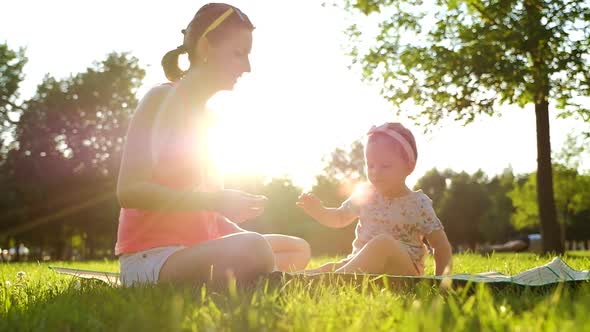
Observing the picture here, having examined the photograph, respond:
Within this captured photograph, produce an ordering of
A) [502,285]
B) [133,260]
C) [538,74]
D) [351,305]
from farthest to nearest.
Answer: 1. [538,74]
2. [133,260]
3. [502,285]
4. [351,305]

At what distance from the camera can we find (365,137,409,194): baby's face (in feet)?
16.1

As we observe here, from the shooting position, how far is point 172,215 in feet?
12.9

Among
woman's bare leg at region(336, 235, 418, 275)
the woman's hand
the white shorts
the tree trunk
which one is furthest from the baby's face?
the tree trunk

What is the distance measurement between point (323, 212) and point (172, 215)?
1.73 meters

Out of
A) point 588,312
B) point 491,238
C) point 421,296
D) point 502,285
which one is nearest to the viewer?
point 588,312

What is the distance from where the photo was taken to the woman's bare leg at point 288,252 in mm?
5200

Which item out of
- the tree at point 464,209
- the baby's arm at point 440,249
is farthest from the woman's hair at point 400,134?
the tree at point 464,209

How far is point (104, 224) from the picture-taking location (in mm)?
33375

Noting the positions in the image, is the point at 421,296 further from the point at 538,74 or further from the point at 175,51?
the point at 538,74

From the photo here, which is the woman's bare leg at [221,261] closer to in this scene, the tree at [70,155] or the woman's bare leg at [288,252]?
the woman's bare leg at [288,252]

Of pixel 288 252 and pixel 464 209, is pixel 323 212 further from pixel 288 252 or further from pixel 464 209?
pixel 464 209

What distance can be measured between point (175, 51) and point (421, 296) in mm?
2367

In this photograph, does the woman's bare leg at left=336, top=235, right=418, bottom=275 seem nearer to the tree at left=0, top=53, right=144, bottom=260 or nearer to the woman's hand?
the woman's hand

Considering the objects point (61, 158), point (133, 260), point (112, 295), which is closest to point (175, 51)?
point (133, 260)
